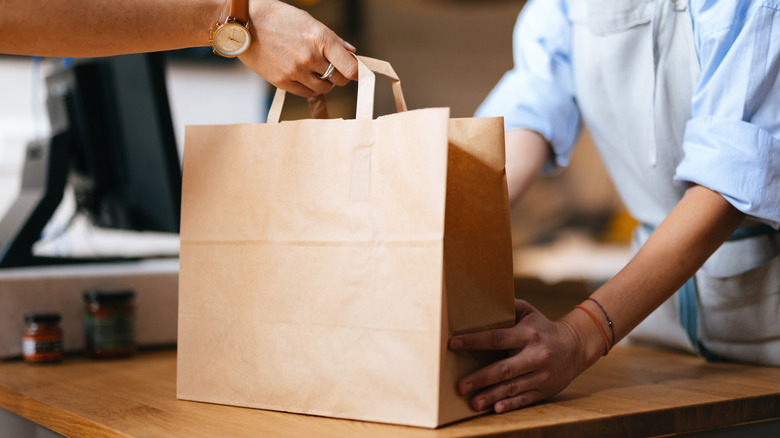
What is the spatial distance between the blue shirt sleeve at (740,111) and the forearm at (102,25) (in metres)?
0.62

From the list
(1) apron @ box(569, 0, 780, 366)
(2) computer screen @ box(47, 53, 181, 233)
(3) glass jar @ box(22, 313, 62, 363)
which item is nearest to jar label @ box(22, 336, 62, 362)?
(3) glass jar @ box(22, 313, 62, 363)

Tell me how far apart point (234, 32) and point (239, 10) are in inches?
1.0

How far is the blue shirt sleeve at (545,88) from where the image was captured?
1.19 m

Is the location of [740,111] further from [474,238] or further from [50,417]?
[50,417]

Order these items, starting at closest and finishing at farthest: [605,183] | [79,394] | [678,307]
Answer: [79,394]
[678,307]
[605,183]

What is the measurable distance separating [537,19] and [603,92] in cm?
22

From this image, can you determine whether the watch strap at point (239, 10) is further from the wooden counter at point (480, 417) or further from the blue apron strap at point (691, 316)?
the blue apron strap at point (691, 316)

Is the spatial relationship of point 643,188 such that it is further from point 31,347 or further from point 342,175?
point 31,347

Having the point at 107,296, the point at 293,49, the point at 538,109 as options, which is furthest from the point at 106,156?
the point at 538,109

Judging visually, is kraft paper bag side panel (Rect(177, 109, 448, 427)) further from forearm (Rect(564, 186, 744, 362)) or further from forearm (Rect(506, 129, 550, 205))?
forearm (Rect(506, 129, 550, 205))

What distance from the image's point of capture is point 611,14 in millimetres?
1065

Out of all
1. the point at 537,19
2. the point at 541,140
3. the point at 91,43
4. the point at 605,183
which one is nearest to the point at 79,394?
the point at 91,43

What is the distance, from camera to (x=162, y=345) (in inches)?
50.2

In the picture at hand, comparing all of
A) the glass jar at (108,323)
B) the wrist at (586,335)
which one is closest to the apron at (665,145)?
the wrist at (586,335)
